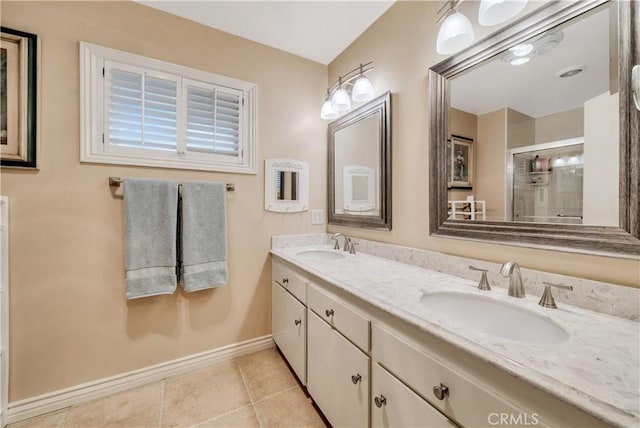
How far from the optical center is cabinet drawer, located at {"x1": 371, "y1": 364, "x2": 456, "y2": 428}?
0.73m

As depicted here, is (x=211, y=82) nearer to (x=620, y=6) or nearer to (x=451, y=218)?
(x=451, y=218)

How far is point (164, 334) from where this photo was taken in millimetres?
1690

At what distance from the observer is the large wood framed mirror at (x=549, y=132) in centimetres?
81

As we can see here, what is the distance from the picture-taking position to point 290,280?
5.45 feet

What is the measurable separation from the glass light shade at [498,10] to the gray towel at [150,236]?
1841mm

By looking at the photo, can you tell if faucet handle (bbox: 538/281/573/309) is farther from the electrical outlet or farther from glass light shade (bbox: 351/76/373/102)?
the electrical outlet

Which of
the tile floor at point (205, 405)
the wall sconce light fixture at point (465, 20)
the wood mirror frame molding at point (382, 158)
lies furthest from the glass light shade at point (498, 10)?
the tile floor at point (205, 405)

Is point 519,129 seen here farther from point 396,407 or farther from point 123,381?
point 123,381

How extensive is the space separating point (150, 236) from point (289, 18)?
1.74m

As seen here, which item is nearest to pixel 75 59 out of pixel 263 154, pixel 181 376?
pixel 263 154

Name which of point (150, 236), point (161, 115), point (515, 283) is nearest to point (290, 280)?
point (150, 236)

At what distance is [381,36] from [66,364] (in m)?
2.83

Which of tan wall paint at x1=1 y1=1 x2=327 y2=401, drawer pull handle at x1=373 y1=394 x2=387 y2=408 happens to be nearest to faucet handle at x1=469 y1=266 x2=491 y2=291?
drawer pull handle at x1=373 y1=394 x2=387 y2=408

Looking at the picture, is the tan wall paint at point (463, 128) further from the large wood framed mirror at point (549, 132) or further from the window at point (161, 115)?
the window at point (161, 115)
